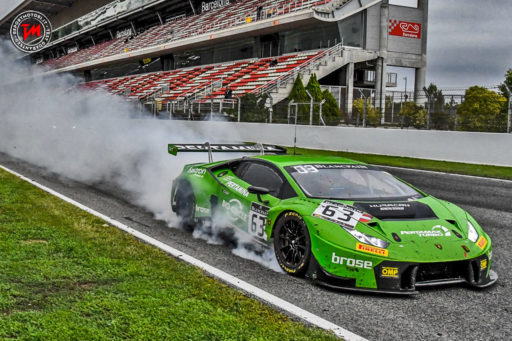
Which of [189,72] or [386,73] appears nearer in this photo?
[386,73]

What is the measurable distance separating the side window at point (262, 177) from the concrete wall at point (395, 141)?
10.3 m

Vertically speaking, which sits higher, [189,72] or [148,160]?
[189,72]

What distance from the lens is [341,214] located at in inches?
199

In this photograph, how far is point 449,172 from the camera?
47.5 feet

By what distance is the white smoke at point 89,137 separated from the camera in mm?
10375

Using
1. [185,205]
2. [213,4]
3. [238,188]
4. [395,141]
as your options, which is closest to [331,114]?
[395,141]

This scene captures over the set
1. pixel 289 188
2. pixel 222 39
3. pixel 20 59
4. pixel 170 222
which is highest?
pixel 222 39

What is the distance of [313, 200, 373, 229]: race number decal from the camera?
4.96 m

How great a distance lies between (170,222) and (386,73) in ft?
94.6

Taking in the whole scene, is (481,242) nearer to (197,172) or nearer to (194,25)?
(197,172)

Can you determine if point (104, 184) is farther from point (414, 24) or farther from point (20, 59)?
point (414, 24)

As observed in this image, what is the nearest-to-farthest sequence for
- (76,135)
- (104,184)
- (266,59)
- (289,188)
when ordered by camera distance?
(289,188) < (104,184) < (76,135) < (266,59)

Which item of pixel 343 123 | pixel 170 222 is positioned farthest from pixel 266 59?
pixel 170 222

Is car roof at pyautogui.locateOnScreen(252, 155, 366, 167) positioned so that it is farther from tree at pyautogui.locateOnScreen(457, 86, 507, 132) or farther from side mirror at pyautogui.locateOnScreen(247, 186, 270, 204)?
tree at pyautogui.locateOnScreen(457, 86, 507, 132)
